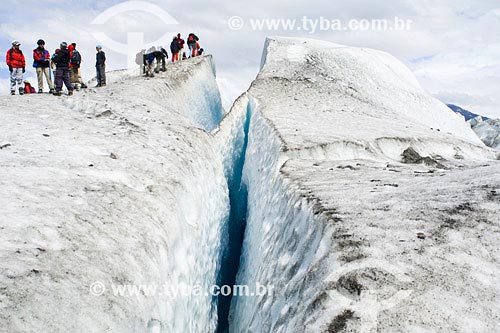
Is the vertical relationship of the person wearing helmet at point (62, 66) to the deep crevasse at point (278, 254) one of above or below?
above

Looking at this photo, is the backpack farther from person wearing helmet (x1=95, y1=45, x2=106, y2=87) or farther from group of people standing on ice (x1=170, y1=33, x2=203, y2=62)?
group of people standing on ice (x1=170, y1=33, x2=203, y2=62)

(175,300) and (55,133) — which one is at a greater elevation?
(55,133)

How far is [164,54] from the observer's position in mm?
16406

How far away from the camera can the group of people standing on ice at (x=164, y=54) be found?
15.7 meters

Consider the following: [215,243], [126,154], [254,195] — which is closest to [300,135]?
[254,195]

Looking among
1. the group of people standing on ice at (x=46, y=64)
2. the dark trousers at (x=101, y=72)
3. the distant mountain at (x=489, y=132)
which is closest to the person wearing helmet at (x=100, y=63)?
the dark trousers at (x=101, y=72)

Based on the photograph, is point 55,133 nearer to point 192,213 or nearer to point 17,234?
point 192,213

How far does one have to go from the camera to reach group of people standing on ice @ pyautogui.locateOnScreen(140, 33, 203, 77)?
15734 millimetres

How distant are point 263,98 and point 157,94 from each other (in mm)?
3964

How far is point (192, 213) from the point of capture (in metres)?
5.81

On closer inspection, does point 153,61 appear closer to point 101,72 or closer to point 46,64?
point 101,72

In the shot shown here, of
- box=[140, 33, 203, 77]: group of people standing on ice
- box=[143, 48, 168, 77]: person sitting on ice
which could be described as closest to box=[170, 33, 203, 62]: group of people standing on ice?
box=[140, 33, 203, 77]: group of people standing on ice

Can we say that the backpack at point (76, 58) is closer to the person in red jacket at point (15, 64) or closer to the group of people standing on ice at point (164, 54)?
the person in red jacket at point (15, 64)

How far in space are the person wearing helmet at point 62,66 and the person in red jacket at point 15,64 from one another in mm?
1495
